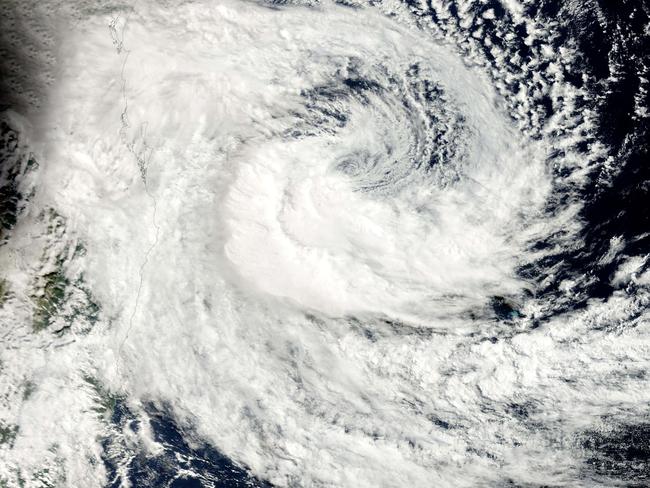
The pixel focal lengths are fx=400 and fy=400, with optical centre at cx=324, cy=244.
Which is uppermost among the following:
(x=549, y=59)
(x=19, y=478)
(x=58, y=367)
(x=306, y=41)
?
(x=549, y=59)

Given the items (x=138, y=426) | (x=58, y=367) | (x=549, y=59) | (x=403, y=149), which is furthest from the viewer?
(x=138, y=426)

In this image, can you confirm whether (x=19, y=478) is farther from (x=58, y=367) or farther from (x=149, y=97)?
(x=149, y=97)

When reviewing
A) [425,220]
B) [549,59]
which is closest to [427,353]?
[425,220]

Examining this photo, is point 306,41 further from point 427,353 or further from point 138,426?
point 138,426

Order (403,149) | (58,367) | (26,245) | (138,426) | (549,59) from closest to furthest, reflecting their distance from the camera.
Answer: (549,59) → (403,149) → (26,245) → (58,367) → (138,426)

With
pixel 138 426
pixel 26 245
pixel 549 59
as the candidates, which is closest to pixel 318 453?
pixel 138 426

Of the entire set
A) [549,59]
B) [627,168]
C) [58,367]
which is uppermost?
[549,59]

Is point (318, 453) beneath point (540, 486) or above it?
beneath

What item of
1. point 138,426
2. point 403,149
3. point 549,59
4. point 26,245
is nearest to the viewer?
point 549,59

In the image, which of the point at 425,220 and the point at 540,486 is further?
the point at 540,486
